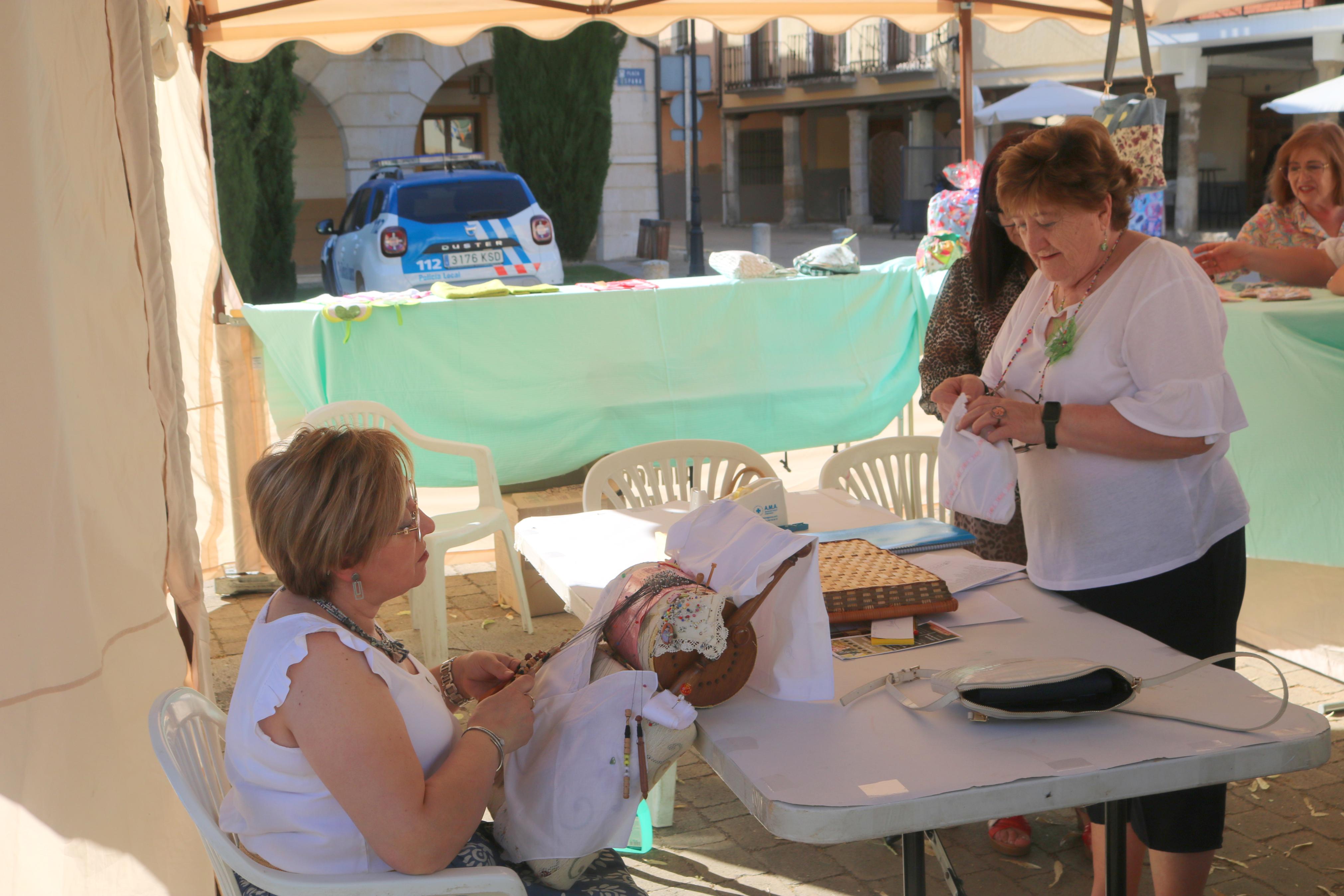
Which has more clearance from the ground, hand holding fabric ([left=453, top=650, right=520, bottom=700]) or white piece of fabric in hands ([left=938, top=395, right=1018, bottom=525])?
white piece of fabric in hands ([left=938, top=395, right=1018, bottom=525])

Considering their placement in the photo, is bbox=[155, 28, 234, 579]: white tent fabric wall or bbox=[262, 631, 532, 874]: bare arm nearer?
bbox=[262, 631, 532, 874]: bare arm

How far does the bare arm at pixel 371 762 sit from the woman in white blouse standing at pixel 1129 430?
125 centimetres

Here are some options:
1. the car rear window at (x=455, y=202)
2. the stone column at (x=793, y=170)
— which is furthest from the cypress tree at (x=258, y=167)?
the stone column at (x=793, y=170)

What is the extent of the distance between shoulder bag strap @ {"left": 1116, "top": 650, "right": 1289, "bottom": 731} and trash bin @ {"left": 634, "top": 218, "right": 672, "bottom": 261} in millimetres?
16820

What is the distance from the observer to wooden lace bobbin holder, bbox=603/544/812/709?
168cm

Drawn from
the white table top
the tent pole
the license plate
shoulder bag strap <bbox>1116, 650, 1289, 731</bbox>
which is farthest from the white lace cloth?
the license plate

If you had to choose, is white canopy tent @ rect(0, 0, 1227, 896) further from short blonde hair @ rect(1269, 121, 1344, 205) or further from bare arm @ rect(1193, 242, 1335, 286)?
short blonde hair @ rect(1269, 121, 1344, 205)

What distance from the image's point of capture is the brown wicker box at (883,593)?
2.08m

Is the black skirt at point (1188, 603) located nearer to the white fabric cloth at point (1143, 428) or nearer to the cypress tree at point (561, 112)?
the white fabric cloth at point (1143, 428)

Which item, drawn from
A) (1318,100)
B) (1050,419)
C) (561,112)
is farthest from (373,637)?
(561,112)

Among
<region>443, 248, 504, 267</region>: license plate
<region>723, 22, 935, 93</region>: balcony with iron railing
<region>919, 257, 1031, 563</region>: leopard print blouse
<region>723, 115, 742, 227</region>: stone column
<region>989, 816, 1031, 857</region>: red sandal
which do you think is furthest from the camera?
<region>723, 115, 742, 227</region>: stone column

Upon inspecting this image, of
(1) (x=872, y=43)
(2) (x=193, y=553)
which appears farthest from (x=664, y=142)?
(2) (x=193, y=553)

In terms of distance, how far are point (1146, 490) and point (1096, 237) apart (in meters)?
0.50

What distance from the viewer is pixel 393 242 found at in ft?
38.3
